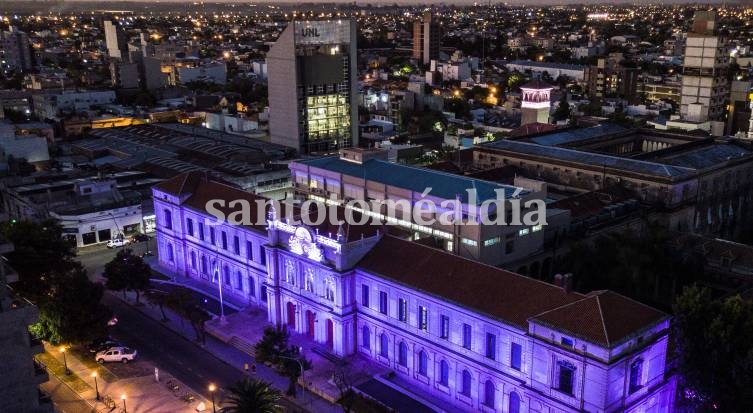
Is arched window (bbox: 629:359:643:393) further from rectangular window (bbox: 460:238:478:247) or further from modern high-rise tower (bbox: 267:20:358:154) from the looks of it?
modern high-rise tower (bbox: 267:20:358:154)

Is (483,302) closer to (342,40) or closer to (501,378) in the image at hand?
(501,378)

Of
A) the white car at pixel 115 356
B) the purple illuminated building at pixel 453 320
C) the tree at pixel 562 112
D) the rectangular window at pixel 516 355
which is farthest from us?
the tree at pixel 562 112

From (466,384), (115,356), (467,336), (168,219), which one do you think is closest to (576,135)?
(168,219)

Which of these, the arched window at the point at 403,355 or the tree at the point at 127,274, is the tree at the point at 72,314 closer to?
the tree at the point at 127,274

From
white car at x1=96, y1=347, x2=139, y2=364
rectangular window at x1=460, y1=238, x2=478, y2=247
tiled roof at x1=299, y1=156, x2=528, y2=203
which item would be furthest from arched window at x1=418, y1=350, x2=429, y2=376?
white car at x1=96, y1=347, x2=139, y2=364

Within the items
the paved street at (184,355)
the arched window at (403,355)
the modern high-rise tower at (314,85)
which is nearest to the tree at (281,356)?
the paved street at (184,355)
